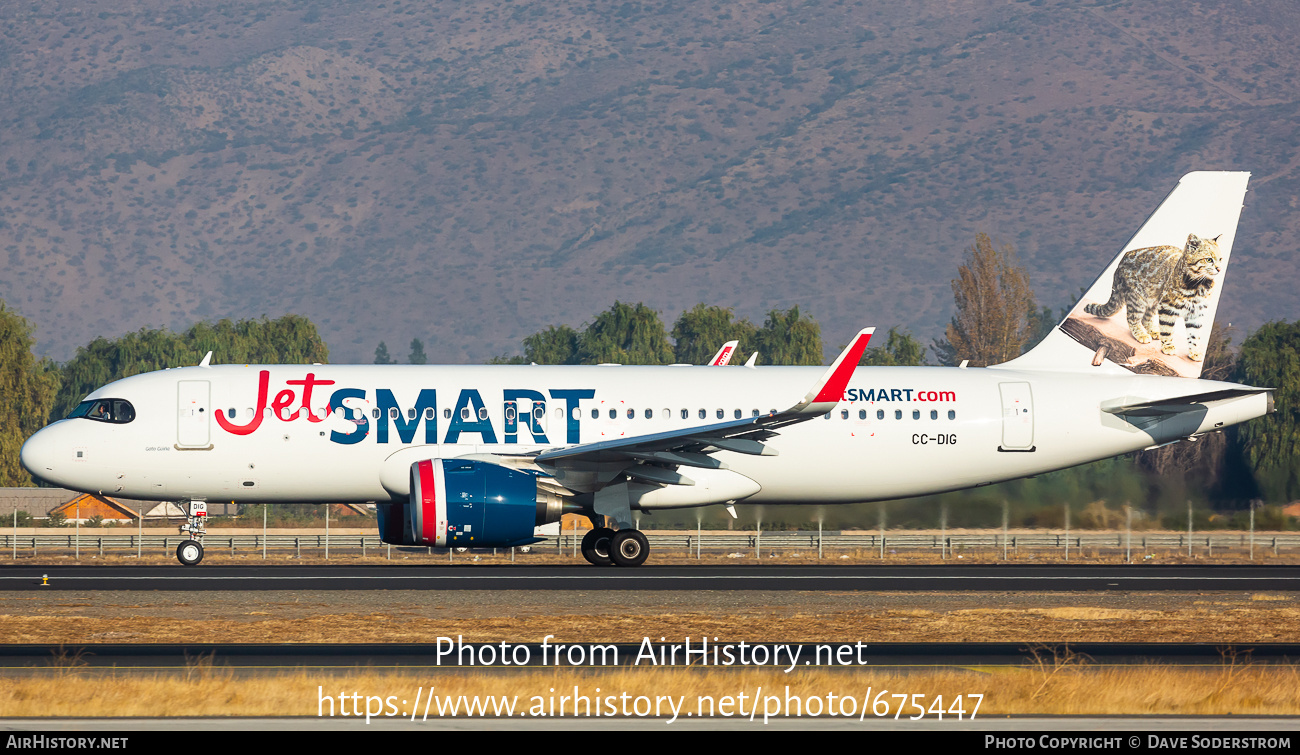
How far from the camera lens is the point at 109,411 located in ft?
104

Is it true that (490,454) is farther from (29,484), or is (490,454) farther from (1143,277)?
(29,484)

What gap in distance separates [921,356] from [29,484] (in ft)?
180

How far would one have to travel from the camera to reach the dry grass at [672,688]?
14859 millimetres

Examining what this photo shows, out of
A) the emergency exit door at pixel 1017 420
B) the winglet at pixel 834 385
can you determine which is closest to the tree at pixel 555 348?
the emergency exit door at pixel 1017 420

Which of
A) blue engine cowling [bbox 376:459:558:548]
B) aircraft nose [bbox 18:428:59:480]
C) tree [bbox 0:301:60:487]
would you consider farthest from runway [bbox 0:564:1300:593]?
tree [bbox 0:301:60:487]

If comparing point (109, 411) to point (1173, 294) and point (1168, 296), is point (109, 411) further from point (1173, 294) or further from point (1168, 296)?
point (1173, 294)

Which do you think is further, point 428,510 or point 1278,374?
point 1278,374

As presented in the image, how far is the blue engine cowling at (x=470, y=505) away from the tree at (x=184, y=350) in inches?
2784

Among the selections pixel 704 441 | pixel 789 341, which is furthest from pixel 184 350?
pixel 704 441

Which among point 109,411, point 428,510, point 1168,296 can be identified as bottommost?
point 428,510

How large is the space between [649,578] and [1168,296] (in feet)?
47.4

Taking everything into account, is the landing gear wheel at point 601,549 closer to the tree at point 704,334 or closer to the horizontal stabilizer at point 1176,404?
the horizontal stabilizer at point 1176,404
